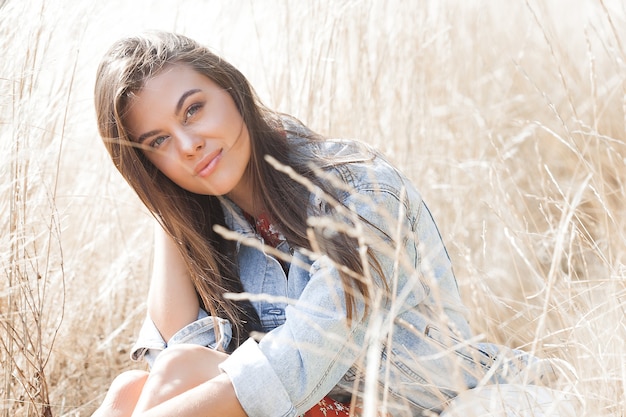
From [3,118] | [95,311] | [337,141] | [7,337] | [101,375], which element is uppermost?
[3,118]

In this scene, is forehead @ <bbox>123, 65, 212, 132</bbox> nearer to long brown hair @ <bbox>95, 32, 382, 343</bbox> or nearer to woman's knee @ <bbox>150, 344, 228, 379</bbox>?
long brown hair @ <bbox>95, 32, 382, 343</bbox>

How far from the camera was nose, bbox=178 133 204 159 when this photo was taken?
150 cm

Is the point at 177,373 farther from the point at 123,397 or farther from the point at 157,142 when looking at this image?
the point at 157,142

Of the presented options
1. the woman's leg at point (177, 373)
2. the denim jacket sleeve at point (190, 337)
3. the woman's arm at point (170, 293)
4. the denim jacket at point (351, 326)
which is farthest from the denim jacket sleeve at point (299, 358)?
the woman's arm at point (170, 293)

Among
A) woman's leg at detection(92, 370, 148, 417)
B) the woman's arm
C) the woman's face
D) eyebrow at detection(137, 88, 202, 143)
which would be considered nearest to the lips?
the woman's face

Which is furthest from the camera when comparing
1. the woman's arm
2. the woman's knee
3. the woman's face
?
the woman's arm

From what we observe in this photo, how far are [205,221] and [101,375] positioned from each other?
58 centimetres

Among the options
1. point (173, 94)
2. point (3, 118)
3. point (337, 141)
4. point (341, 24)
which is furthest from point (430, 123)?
point (3, 118)

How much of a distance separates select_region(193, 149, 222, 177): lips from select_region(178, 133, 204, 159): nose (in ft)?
0.07

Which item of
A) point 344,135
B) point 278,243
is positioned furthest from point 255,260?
point 344,135

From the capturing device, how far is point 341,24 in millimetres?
2123

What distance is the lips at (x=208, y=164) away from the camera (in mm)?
1527

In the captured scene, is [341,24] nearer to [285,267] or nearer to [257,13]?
[257,13]

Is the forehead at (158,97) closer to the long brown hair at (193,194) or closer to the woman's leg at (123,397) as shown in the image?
the long brown hair at (193,194)
